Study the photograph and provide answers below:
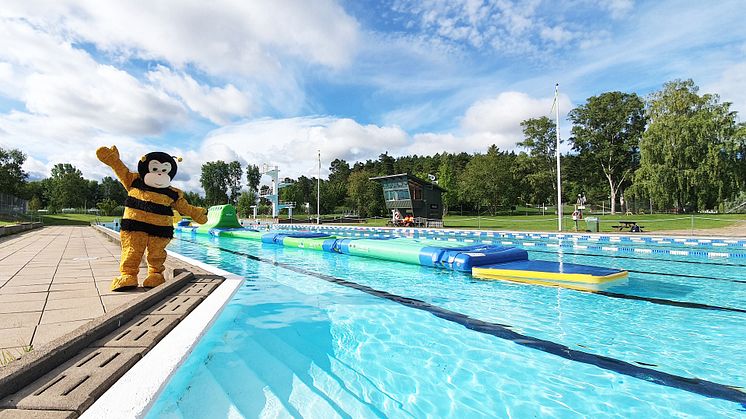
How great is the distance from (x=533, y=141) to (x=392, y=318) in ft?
163

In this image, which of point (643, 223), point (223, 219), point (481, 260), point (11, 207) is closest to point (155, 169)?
point (481, 260)

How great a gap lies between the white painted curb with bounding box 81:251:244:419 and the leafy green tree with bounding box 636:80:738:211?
35.9 m

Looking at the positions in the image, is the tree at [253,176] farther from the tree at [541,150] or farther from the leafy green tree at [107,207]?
the tree at [541,150]

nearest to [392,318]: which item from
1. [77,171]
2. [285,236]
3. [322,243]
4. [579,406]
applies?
[579,406]

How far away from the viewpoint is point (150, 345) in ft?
9.22

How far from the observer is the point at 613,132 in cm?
4453

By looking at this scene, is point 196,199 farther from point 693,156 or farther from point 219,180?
point 693,156

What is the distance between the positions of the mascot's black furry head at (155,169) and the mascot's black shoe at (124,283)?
4.12 feet

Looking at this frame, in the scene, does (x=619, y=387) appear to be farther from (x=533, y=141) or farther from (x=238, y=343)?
(x=533, y=141)

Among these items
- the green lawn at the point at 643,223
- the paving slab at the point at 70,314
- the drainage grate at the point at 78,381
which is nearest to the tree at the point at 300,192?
the green lawn at the point at 643,223

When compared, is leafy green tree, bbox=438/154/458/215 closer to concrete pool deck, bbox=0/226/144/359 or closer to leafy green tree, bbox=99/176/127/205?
concrete pool deck, bbox=0/226/144/359

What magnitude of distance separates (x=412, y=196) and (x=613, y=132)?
29.0 m

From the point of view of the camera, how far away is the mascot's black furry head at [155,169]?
508 cm

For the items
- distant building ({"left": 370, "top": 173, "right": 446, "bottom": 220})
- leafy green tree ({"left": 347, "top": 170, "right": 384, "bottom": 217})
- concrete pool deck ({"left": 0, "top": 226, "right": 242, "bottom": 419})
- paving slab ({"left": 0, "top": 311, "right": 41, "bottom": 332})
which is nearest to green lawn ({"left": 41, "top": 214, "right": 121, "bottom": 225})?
leafy green tree ({"left": 347, "top": 170, "right": 384, "bottom": 217})
